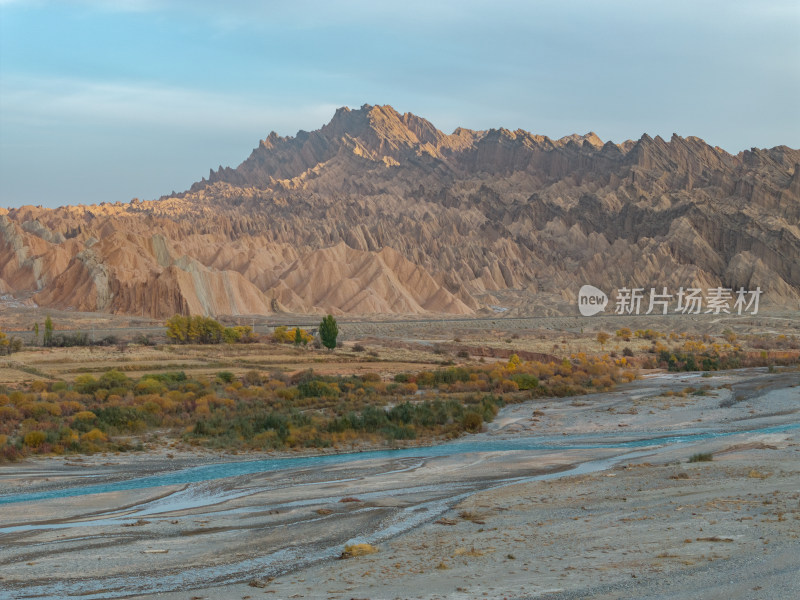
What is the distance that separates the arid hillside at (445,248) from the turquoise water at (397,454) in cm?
7919

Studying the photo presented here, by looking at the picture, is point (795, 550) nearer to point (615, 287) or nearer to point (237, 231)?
point (615, 287)

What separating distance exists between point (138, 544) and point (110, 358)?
46.1m

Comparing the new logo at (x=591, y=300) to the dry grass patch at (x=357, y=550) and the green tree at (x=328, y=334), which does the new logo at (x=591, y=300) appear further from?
the dry grass patch at (x=357, y=550)

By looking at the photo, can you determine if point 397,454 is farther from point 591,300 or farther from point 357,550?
point 591,300

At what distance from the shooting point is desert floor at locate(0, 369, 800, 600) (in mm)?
11797

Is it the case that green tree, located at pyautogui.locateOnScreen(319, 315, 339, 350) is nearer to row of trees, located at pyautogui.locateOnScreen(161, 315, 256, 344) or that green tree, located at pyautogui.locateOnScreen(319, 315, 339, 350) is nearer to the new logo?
row of trees, located at pyautogui.locateOnScreen(161, 315, 256, 344)

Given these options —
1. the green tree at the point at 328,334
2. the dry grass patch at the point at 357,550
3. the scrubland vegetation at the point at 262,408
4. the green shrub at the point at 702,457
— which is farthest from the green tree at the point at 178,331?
the dry grass patch at the point at 357,550

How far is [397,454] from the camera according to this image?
26.9 metres

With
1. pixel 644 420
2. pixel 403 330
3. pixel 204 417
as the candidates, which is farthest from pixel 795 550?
pixel 403 330

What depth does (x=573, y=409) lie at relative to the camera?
36125 millimetres

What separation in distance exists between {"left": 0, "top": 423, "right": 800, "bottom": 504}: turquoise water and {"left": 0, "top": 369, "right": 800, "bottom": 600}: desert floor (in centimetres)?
12

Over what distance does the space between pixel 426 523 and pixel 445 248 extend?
5630 inches

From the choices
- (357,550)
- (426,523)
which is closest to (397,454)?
(426,523)

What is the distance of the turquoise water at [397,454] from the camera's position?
21.4 meters
